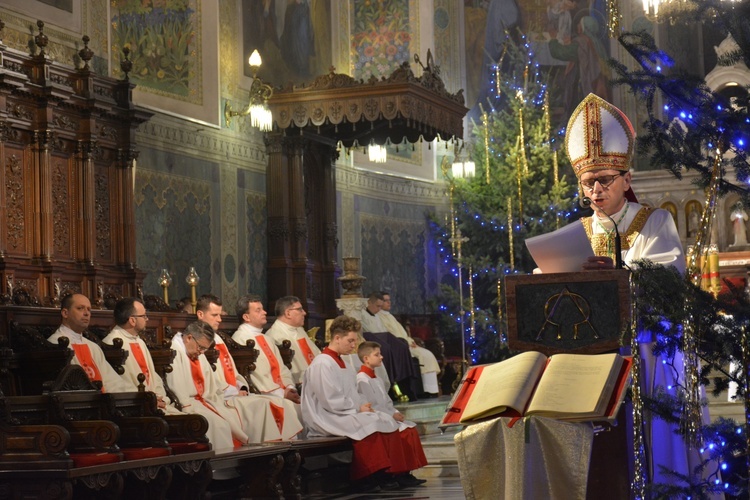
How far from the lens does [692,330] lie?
13.1 feet

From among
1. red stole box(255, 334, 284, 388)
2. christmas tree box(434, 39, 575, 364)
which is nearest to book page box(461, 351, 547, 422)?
red stole box(255, 334, 284, 388)

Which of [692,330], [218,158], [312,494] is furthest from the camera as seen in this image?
[218,158]

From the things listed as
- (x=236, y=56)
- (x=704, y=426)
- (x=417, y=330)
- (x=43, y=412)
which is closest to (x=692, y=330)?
(x=704, y=426)

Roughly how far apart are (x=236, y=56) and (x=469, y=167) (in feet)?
17.8

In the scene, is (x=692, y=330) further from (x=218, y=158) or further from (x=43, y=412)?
(x=218, y=158)

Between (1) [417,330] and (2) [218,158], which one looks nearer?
(2) [218,158]

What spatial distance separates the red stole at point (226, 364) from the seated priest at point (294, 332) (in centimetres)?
129

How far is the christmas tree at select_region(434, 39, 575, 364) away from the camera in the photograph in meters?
18.5

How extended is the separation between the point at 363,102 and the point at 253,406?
553 cm

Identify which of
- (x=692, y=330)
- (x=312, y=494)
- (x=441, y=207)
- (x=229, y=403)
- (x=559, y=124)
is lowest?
(x=312, y=494)

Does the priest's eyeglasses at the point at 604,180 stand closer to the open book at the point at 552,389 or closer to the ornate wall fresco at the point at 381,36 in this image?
the open book at the point at 552,389

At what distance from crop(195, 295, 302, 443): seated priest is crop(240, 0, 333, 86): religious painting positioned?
5.68 metres

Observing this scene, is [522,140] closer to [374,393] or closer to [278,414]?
[374,393]

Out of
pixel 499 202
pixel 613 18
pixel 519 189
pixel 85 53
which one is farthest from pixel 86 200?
pixel 499 202
